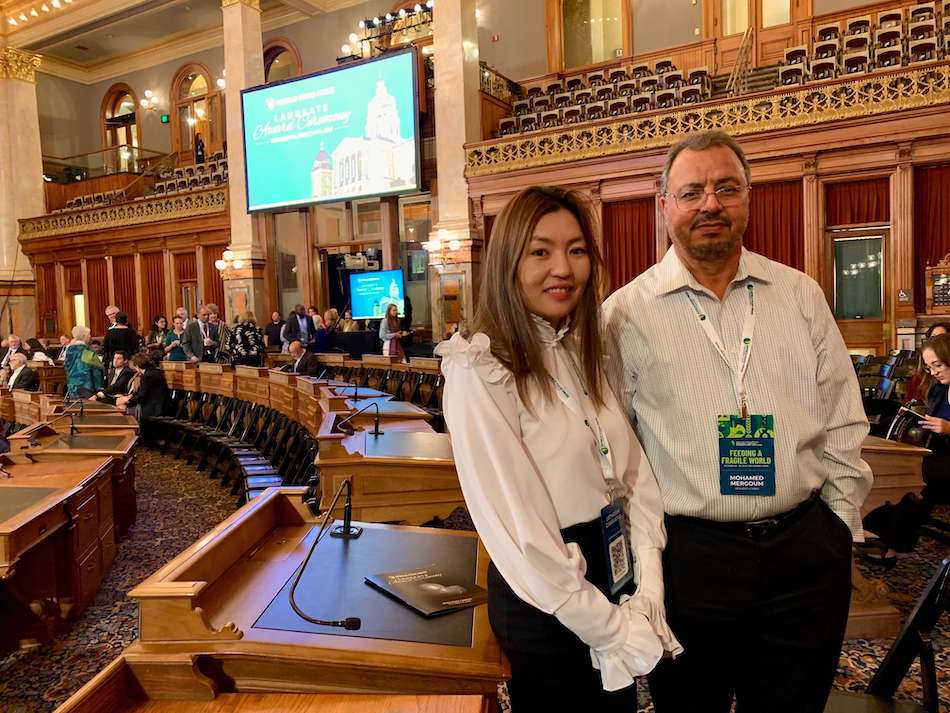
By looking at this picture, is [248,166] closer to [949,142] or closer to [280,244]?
[280,244]

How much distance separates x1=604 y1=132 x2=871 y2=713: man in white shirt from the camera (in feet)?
4.54

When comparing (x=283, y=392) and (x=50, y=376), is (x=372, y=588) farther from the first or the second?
(x=50, y=376)

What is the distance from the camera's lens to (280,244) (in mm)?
15945

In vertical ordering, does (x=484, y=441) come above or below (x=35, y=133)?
below

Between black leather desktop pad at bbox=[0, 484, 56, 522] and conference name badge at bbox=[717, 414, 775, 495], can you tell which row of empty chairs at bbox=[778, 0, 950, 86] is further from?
black leather desktop pad at bbox=[0, 484, 56, 522]

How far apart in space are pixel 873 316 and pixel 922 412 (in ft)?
22.0

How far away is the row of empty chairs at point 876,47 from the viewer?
923cm

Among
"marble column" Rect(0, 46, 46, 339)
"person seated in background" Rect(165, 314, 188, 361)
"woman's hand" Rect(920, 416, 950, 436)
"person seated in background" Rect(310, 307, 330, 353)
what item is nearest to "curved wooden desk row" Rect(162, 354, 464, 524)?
"woman's hand" Rect(920, 416, 950, 436)

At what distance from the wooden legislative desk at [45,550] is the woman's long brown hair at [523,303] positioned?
2.28m

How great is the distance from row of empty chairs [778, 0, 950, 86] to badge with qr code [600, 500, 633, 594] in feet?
31.4

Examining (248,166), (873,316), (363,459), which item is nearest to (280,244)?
(248,166)

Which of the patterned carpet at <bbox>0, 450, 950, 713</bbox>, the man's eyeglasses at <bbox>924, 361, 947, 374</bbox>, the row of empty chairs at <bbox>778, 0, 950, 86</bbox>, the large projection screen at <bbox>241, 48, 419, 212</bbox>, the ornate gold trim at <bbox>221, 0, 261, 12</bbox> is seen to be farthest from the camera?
the ornate gold trim at <bbox>221, 0, 261, 12</bbox>

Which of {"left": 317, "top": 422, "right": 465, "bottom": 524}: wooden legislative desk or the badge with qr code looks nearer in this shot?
the badge with qr code

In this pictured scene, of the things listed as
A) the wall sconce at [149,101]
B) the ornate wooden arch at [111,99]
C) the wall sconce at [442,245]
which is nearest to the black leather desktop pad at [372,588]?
the wall sconce at [442,245]
